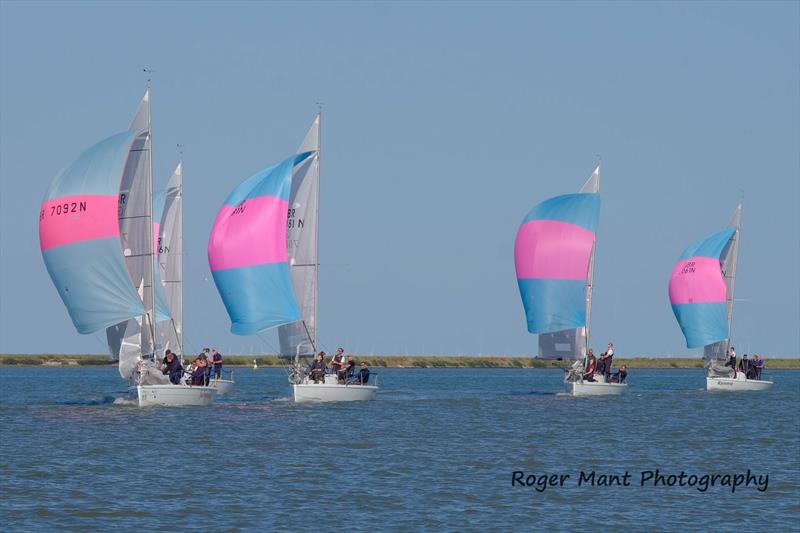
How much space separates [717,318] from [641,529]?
4793 centimetres

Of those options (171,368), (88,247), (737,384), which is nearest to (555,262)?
(737,384)

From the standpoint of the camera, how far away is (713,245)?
71.2m

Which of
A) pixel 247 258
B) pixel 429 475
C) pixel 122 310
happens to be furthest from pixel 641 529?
pixel 247 258

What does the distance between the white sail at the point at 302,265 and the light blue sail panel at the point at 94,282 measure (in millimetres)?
8279

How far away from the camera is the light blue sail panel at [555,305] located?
59719mm

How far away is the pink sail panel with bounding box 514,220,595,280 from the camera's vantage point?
198ft

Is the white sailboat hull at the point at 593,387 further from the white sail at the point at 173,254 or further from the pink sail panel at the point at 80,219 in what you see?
the pink sail panel at the point at 80,219

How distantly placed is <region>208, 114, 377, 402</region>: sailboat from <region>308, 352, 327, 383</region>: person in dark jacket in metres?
0.32

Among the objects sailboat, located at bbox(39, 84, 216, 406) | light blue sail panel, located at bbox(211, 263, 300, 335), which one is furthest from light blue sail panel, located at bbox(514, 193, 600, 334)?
sailboat, located at bbox(39, 84, 216, 406)

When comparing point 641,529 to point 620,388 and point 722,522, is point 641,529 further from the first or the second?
point 620,388

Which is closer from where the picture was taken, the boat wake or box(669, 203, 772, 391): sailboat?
the boat wake

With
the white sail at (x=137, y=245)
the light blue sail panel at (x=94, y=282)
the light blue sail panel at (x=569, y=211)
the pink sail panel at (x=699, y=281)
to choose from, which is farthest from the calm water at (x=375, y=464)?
the pink sail panel at (x=699, y=281)

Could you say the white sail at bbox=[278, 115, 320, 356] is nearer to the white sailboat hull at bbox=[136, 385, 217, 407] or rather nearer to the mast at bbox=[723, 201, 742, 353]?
the white sailboat hull at bbox=[136, 385, 217, 407]

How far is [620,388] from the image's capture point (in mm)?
60062
